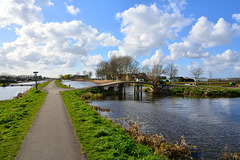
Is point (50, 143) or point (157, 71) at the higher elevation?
point (157, 71)

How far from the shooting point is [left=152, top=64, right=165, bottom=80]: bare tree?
9211 cm

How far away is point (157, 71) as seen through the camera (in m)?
92.3

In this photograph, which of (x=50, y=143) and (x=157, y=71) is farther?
(x=157, y=71)

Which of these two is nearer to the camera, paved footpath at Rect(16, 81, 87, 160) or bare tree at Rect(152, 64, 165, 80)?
paved footpath at Rect(16, 81, 87, 160)

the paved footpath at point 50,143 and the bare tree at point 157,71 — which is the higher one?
the bare tree at point 157,71

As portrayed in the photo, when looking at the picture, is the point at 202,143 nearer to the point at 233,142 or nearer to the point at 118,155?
the point at 233,142

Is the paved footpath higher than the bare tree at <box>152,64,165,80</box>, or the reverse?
the bare tree at <box>152,64,165,80</box>

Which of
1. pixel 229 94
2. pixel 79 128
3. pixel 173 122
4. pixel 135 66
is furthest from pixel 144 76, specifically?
pixel 79 128

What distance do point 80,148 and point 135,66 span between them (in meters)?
86.9

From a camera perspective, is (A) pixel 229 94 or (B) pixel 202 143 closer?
(B) pixel 202 143

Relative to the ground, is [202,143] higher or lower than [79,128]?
lower

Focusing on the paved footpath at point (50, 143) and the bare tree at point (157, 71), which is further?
the bare tree at point (157, 71)

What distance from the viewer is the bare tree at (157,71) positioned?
3626 inches

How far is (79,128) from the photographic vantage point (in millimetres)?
9938
